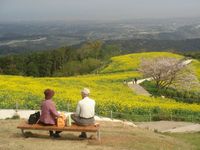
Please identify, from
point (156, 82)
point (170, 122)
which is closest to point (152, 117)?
point (170, 122)

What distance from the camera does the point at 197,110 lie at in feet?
139

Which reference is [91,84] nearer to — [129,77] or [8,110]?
[129,77]

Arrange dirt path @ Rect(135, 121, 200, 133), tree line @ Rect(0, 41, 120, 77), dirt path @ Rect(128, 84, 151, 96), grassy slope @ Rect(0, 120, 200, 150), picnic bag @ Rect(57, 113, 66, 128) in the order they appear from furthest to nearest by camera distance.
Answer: tree line @ Rect(0, 41, 120, 77) → dirt path @ Rect(128, 84, 151, 96) → dirt path @ Rect(135, 121, 200, 133) → picnic bag @ Rect(57, 113, 66, 128) → grassy slope @ Rect(0, 120, 200, 150)

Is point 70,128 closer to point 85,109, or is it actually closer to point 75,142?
point 75,142

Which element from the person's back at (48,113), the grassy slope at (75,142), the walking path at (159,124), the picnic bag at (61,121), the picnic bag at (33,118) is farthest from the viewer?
the walking path at (159,124)

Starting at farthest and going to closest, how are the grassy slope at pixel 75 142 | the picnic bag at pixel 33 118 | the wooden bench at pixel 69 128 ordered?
the picnic bag at pixel 33 118
the wooden bench at pixel 69 128
the grassy slope at pixel 75 142

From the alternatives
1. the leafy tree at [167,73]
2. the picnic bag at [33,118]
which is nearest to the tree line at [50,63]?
the leafy tree at [167,73]

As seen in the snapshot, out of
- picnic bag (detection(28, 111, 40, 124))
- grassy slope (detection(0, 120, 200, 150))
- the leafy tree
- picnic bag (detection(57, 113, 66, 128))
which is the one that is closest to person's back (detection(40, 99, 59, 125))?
picnic bag (detection(57, 113, 66, 128))

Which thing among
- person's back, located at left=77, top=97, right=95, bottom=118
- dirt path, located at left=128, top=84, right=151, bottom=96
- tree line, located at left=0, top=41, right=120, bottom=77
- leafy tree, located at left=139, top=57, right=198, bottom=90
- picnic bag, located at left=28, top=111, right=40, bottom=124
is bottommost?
tree line, located at left=0, top=41, right=120, bottom=77

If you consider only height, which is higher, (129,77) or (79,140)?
(79,140)

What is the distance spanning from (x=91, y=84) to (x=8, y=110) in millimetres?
29470

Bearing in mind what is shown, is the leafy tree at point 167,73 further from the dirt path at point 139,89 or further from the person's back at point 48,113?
the person's back at point 48,113

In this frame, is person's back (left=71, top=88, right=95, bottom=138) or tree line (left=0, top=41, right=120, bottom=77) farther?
tree line (left=0, top=41, right=120, bottom=77)

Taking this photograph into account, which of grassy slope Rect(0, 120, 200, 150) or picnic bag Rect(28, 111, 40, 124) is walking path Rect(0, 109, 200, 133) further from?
picnic bag Rect(28, 111, 40, 124)
